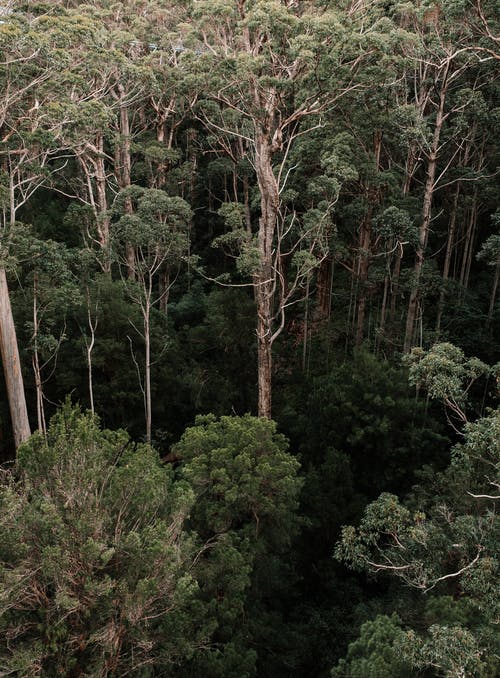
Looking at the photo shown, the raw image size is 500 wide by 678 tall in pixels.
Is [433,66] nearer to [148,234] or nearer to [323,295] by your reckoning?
[323,295]

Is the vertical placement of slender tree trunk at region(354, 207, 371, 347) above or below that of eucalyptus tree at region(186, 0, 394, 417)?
below

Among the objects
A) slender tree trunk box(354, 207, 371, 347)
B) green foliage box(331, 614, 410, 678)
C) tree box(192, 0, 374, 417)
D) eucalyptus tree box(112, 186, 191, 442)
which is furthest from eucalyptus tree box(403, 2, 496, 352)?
green foliage box(331, 614, 410, 678)

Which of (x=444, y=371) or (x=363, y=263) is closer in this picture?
(x=444, y=371)

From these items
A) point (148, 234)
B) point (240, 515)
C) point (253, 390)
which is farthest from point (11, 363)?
point (253, 390)

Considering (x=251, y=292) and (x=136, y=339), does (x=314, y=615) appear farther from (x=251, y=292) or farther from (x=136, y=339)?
(x=251, y=292)

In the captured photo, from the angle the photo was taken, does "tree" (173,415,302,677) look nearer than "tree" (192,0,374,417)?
Yes

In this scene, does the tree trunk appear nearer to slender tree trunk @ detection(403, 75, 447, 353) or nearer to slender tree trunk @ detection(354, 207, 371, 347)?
slender tree trunk @ detection(403, 75, 447, 353)
